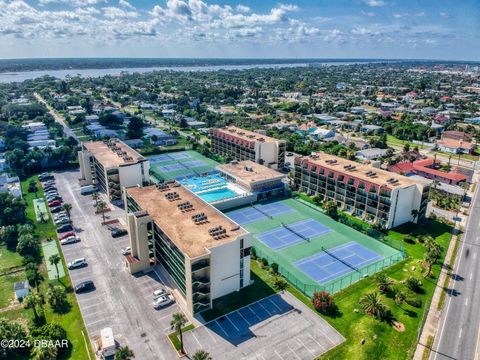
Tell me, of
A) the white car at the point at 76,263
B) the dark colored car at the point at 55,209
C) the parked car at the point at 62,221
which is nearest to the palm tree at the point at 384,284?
the white car at the point at 76,263

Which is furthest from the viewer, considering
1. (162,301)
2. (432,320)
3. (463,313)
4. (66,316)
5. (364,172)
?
(364,172)

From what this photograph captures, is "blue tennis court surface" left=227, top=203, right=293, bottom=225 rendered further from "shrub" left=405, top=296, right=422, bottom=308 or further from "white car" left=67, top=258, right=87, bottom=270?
"shrub" left=405, top=296, right=422, bottom=308

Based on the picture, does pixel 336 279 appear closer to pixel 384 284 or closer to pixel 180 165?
pixel 384 284

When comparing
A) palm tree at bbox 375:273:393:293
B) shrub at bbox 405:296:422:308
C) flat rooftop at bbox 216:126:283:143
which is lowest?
shrub at bbox 405:296:422:308

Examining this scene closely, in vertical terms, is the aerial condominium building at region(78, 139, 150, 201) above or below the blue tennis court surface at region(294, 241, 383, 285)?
above

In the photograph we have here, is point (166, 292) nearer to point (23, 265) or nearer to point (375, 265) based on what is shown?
point (23, 265)

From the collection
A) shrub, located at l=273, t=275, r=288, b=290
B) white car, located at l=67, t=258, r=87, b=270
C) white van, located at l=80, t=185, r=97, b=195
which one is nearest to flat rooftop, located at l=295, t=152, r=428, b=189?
shrub, located at l=273, t=275, r=288, b=290

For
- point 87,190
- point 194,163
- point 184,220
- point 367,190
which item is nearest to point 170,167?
point 194,163
